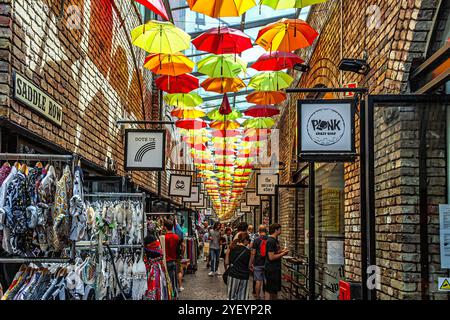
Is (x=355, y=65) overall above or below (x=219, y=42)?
below

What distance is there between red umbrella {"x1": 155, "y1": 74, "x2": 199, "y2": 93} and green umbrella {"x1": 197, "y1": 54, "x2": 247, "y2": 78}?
37 cm

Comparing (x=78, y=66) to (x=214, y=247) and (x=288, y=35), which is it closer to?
(x=288, y=35)

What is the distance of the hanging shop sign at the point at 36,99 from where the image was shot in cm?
510

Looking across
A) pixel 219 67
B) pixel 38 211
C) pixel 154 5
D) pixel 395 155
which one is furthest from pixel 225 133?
pixel 38 211

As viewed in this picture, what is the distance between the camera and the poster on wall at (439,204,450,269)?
14.3 ft

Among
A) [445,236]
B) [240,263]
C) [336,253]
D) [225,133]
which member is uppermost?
[225,133]

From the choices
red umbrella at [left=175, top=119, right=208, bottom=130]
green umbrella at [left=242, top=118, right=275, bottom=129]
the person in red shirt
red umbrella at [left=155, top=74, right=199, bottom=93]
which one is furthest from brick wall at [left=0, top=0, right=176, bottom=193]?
green umbrella at [left=242, top=118, right=275, bottom=129]

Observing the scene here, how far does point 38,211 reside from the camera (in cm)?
413

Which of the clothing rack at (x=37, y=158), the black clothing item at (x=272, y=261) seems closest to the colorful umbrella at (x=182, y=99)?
the black clothing item at (x=272, y=261)

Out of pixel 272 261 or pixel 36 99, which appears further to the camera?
pixel 272 261

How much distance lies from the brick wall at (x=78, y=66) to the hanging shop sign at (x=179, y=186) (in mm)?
3521

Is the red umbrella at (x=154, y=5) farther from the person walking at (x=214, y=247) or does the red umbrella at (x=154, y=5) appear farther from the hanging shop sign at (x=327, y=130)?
the person walking at (x=214, y=247)

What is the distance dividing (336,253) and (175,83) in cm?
466
